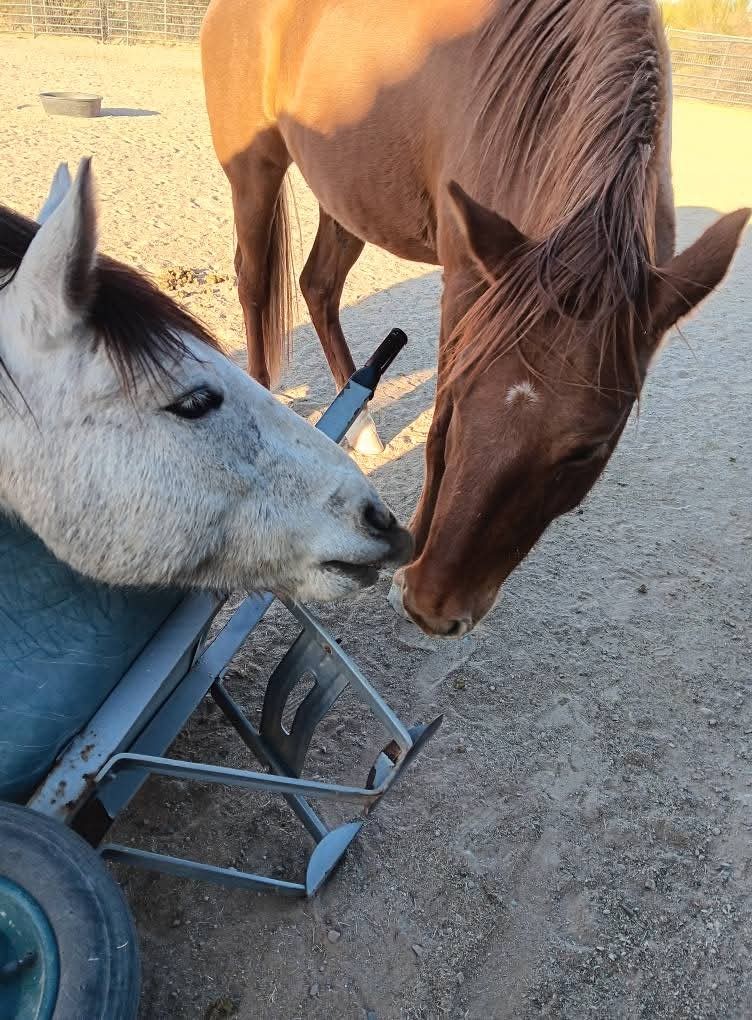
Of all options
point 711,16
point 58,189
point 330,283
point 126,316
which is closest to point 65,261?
point 126,316

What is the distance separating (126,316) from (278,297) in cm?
246

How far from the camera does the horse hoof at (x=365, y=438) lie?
11.1ft

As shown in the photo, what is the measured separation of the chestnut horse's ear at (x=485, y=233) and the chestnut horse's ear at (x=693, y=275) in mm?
293

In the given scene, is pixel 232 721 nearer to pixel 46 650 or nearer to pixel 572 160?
pixel 46 650

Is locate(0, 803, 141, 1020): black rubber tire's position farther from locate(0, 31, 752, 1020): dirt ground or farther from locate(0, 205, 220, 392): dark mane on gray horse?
locate(0, 205, 220, 392): dark mane on gray horse

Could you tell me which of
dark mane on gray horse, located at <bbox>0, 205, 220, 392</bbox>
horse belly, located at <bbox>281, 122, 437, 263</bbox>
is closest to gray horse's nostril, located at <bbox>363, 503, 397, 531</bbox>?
dark mane on gray horse, located at <bbox>0, 205, 220, 392</bbox>

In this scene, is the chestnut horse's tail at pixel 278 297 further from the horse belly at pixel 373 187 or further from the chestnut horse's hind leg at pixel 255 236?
the horse belly at pixel 373 187

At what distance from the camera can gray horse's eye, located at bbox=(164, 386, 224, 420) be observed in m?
1.25

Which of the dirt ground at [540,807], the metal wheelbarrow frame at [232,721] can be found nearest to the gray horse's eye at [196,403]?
the metal wheelbarrow frame at [232,721]

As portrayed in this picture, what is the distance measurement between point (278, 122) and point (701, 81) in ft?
50.5

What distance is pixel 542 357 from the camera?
1433 mm

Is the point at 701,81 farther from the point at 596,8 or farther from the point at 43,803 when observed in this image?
the point at 43,803

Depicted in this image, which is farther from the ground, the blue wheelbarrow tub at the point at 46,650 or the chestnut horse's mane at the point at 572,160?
the chestnut horse's mane at the point at 572,160

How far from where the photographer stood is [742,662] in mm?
2496
